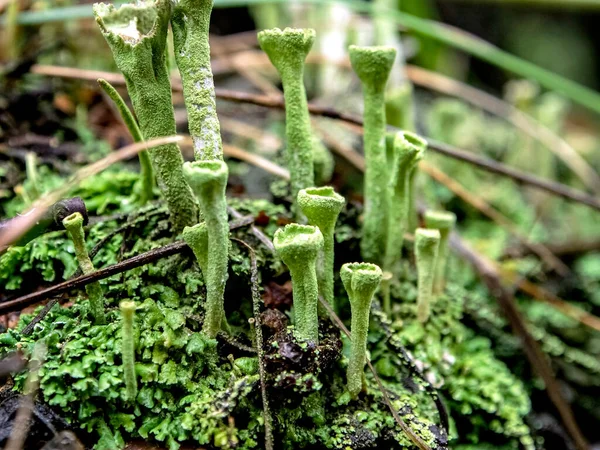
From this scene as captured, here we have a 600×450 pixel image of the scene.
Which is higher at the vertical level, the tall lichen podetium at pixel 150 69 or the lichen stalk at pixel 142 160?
the tall lichen podetium at pixel 150 69

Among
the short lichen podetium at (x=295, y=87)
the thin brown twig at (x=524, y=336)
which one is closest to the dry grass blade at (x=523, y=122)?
the thin brown twig at (x=524, y=336)

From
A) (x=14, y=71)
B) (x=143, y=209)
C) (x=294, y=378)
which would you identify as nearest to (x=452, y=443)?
(x=294, y=378)

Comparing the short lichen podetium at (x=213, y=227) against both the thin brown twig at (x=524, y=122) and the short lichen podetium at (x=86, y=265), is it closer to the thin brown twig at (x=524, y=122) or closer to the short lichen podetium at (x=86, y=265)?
the short lichen podetium at (x=86, y=265)

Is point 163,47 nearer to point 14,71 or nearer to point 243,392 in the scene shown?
point 243,392

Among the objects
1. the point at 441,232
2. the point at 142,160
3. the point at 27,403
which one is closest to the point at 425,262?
the point at 441,232

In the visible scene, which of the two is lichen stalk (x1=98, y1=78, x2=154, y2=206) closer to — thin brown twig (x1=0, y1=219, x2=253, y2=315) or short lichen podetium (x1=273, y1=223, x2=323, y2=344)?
thin brown twig (x1=0, y1=219, x2=253, y2=315)
